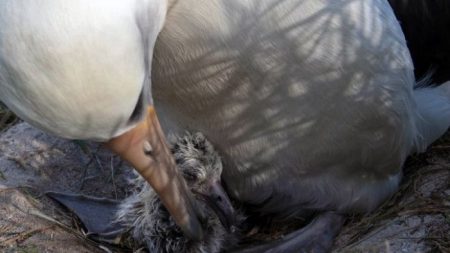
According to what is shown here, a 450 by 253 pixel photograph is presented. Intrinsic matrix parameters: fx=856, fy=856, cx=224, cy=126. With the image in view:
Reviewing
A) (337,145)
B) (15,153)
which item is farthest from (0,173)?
(337,145)

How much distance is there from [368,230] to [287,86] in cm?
64

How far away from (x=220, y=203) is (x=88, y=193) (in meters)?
0.75

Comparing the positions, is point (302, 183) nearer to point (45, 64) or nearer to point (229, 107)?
point (229, 107)

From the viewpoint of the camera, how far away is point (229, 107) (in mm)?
2529

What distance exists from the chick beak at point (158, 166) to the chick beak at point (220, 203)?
136 millimetres

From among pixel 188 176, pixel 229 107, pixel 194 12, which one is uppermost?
pixel 194 12

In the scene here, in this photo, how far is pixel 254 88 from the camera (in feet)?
8.02

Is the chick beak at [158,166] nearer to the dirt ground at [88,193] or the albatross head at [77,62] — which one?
the albatross head at [77,62]

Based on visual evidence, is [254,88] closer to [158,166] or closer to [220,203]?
[158,166]

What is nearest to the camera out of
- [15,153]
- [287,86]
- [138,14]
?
[138,14]

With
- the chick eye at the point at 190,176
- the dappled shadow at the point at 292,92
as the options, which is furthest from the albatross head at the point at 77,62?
the chick eye at the point at 190,176

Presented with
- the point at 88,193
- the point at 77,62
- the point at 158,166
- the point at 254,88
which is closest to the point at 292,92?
the point at 254,88

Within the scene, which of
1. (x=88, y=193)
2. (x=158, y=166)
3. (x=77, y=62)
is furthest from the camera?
(x=88, y=193)

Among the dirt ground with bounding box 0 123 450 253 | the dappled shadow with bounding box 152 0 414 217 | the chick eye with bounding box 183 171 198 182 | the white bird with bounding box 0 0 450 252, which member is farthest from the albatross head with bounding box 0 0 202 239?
the dirt ground with bounding box 0 123 450 253
